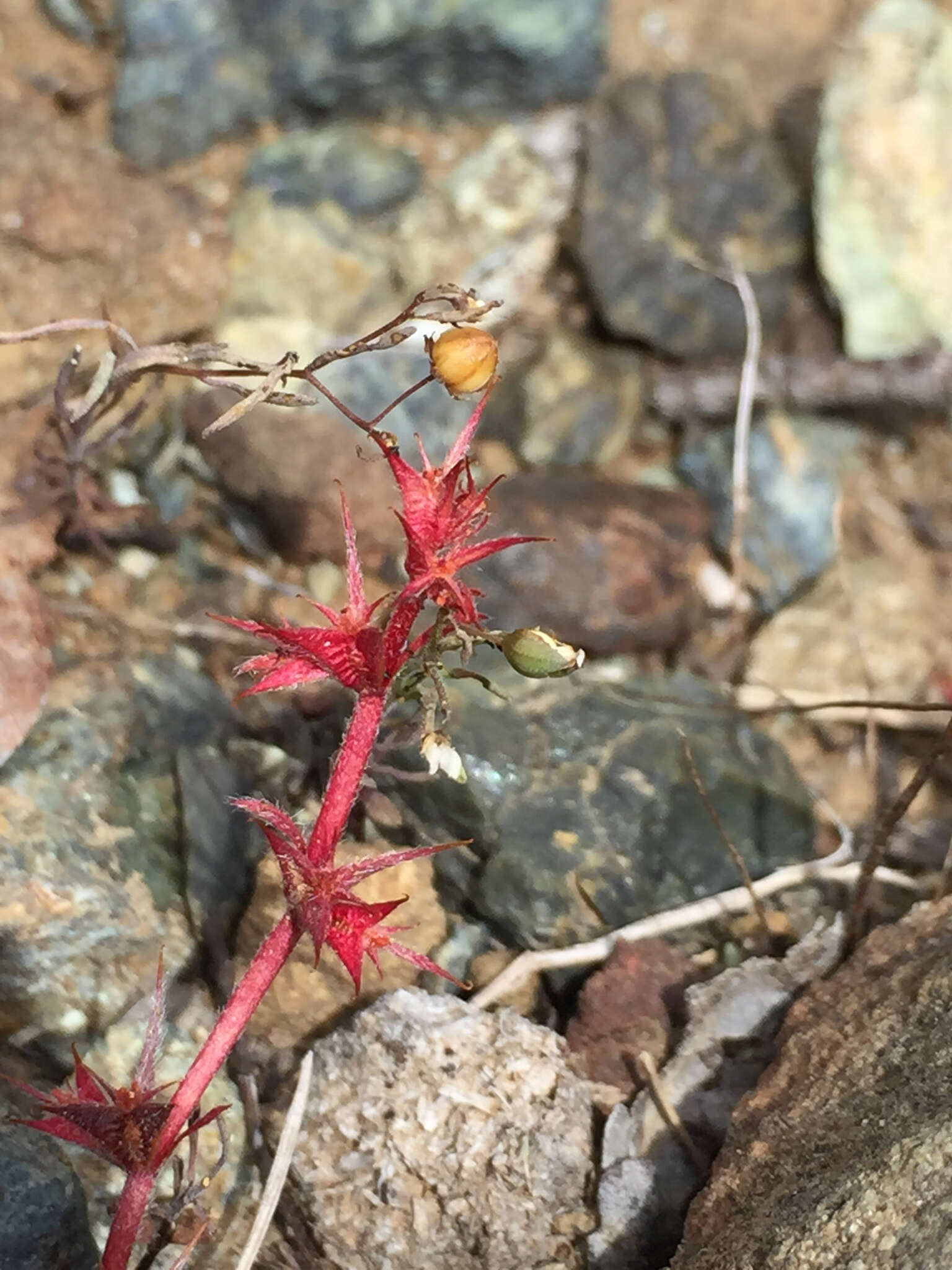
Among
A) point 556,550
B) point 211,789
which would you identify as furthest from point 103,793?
point 556,550

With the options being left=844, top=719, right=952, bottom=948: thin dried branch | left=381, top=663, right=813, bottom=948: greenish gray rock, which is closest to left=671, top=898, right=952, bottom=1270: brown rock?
left=844, top=719, right=952, bottom=948: thin dried branch

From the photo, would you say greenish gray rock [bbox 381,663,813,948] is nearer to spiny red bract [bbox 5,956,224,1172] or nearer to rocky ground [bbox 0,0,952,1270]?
rocky ground [bbox 0,0,952,1270]

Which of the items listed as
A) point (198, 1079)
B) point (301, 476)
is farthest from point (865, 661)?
point (198, 1079)

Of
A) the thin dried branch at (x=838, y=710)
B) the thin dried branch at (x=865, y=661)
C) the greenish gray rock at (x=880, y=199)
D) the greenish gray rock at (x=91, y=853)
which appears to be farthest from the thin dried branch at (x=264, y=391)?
the greenish gray rock at (x=880, y=199)

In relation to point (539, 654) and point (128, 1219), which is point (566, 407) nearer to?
point (539, 654)

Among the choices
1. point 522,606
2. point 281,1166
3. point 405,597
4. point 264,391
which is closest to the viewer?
point 405,597

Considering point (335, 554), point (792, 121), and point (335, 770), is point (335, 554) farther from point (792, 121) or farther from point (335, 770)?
point (792, 121)

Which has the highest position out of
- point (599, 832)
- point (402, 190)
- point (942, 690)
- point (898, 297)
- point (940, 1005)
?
point (402, 190)
